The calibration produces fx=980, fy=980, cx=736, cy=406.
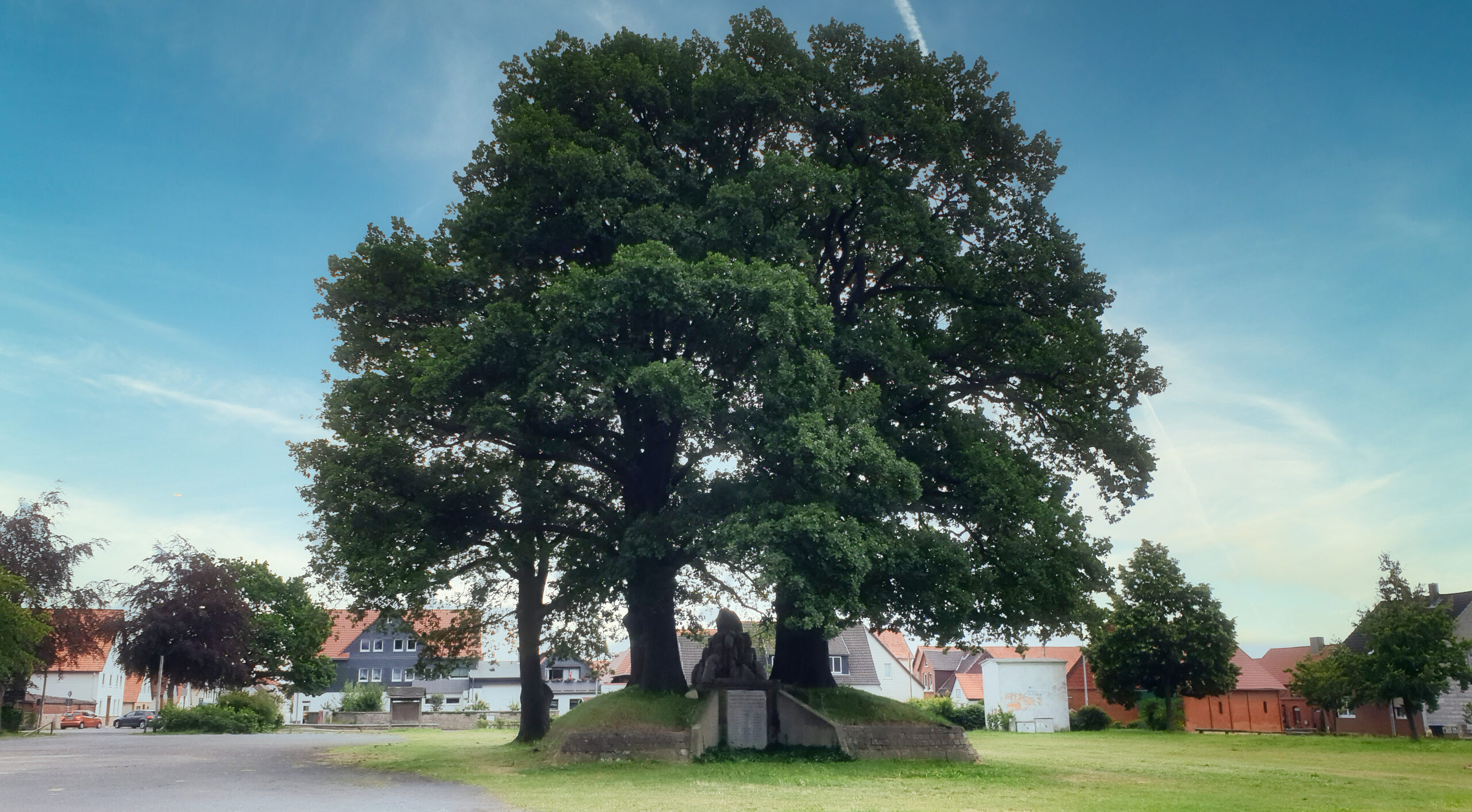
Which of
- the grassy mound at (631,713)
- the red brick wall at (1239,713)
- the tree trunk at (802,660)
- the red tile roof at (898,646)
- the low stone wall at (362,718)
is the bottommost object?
the red brick wall at (1239,713)

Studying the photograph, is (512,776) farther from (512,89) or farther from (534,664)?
(512,89)

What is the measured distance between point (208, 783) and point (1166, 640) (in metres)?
45.7

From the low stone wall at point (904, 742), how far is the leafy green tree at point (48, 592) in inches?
1300

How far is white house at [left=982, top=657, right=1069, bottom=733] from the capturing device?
54281mm

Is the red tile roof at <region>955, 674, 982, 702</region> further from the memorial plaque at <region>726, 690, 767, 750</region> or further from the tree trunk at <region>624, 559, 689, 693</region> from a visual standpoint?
the memorial plaque at <region>726, 690, 767, 750</region>

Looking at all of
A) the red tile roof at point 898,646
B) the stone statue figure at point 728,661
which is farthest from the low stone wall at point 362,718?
the stone statue figure at point 728,661

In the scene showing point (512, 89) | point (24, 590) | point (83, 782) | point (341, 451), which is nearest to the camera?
point (83, 782)

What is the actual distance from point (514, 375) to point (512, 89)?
8344 mm

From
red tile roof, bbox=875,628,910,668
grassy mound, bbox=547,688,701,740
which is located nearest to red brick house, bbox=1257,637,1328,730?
red tile roof, bbox=875,628,910,668

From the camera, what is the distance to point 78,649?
44.3m

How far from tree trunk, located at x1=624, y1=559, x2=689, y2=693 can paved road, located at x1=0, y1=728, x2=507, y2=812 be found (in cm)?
744

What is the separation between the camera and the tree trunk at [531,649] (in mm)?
31766

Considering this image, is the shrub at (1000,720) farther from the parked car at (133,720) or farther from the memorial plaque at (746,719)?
the parked car at (133,720)

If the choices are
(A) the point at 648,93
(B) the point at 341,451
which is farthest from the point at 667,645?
(A) the point at 648,93
